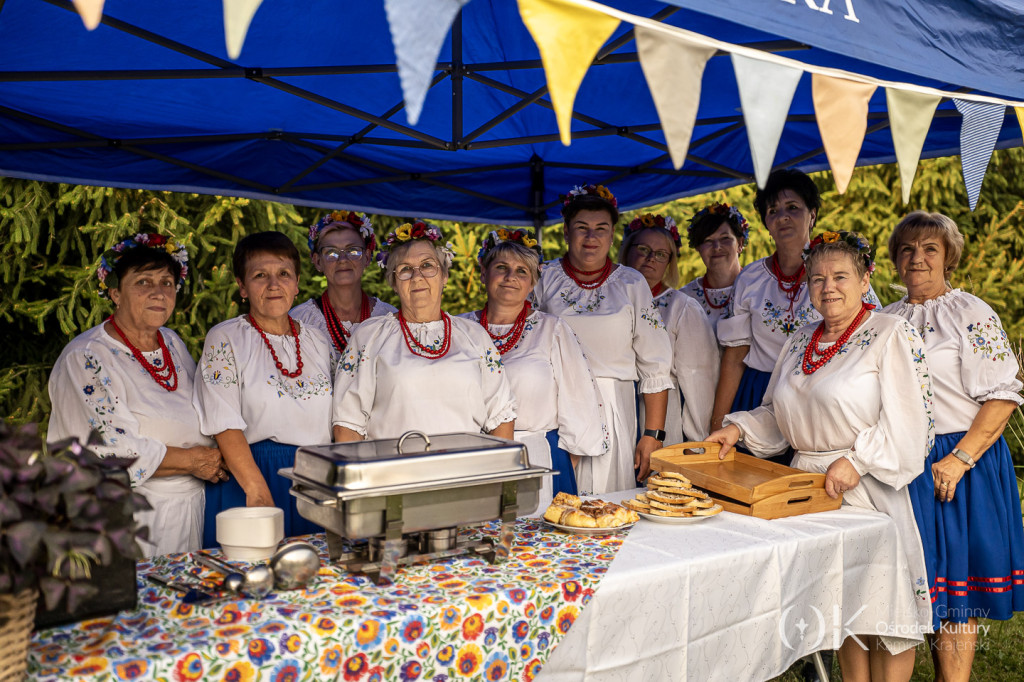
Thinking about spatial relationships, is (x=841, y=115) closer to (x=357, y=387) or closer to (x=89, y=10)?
(x=89, y=10)

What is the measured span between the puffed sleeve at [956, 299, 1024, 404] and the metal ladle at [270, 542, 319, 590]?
8.85ft

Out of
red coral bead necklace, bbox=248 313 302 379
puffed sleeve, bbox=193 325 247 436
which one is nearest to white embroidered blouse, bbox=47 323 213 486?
puffed sleeve, bbox=193 325 247 436

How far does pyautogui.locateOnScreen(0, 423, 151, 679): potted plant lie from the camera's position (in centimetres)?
148

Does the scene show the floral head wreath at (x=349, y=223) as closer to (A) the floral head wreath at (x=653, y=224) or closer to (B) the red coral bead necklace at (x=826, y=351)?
(A) the floral head wreath at (x=653, y=224)

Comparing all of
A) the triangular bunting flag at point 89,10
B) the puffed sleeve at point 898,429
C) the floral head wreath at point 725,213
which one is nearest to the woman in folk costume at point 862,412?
the puffed sleeve at point 898,429

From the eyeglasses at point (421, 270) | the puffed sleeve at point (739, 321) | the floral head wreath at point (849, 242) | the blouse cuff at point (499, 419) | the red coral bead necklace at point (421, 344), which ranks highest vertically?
the floral head wreath at point (849, 242)

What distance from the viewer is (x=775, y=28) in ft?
7.07

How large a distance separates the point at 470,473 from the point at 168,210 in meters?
4.99

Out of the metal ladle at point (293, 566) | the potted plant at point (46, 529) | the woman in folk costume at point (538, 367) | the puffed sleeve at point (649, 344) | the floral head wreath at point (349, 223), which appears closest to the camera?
the potted plant at point (46, 529)

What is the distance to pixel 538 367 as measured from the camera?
12.3 ft

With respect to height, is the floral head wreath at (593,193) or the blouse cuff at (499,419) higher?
the floral head wreath at (593,193)

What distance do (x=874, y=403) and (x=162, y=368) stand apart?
8.79ft

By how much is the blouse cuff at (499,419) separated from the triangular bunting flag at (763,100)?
1.60 meters

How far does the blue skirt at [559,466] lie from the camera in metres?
3.85
